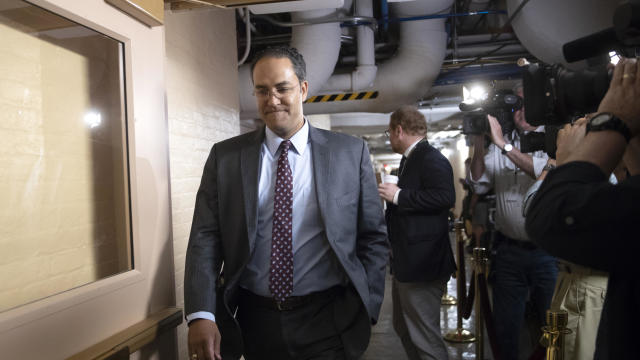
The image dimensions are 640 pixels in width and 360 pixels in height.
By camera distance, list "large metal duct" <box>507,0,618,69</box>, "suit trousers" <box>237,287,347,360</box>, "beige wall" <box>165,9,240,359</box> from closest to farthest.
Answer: "suit trousers" <box>237,287,347,360</box> < "beige wall" <box>165,9,240,359</box> < "large metal duct" <box>507,0,618,69</box>

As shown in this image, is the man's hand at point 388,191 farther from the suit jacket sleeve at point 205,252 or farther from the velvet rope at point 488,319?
the suit jacket sleeve at point 205,252

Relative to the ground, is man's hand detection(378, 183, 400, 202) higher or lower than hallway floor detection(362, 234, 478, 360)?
higher

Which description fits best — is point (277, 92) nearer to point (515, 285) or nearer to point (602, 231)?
point (602, 231)

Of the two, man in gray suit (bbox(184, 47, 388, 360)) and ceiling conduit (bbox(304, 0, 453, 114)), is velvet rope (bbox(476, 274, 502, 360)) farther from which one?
ceiling conduit (bbox(304, 0, 453, 114))

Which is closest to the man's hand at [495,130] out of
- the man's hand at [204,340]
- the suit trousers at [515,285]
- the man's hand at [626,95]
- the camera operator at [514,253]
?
the camera operator at [514,253]

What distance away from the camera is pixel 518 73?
5172mm

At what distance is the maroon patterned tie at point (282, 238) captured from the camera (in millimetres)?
1530

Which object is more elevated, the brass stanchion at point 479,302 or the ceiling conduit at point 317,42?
the ceiling conduit at point 317,42

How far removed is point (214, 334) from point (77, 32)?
1131 mm

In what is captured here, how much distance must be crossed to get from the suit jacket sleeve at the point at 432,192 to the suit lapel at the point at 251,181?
1166 millimetres

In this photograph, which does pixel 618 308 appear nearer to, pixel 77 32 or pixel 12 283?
pixel 12 283

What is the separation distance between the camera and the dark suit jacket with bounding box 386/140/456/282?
249 cm

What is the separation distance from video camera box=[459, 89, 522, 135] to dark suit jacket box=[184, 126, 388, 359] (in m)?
1.28

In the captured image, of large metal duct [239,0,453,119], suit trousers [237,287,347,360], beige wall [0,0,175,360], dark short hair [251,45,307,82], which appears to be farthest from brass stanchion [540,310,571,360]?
large metal duct [239,0,453,119]
